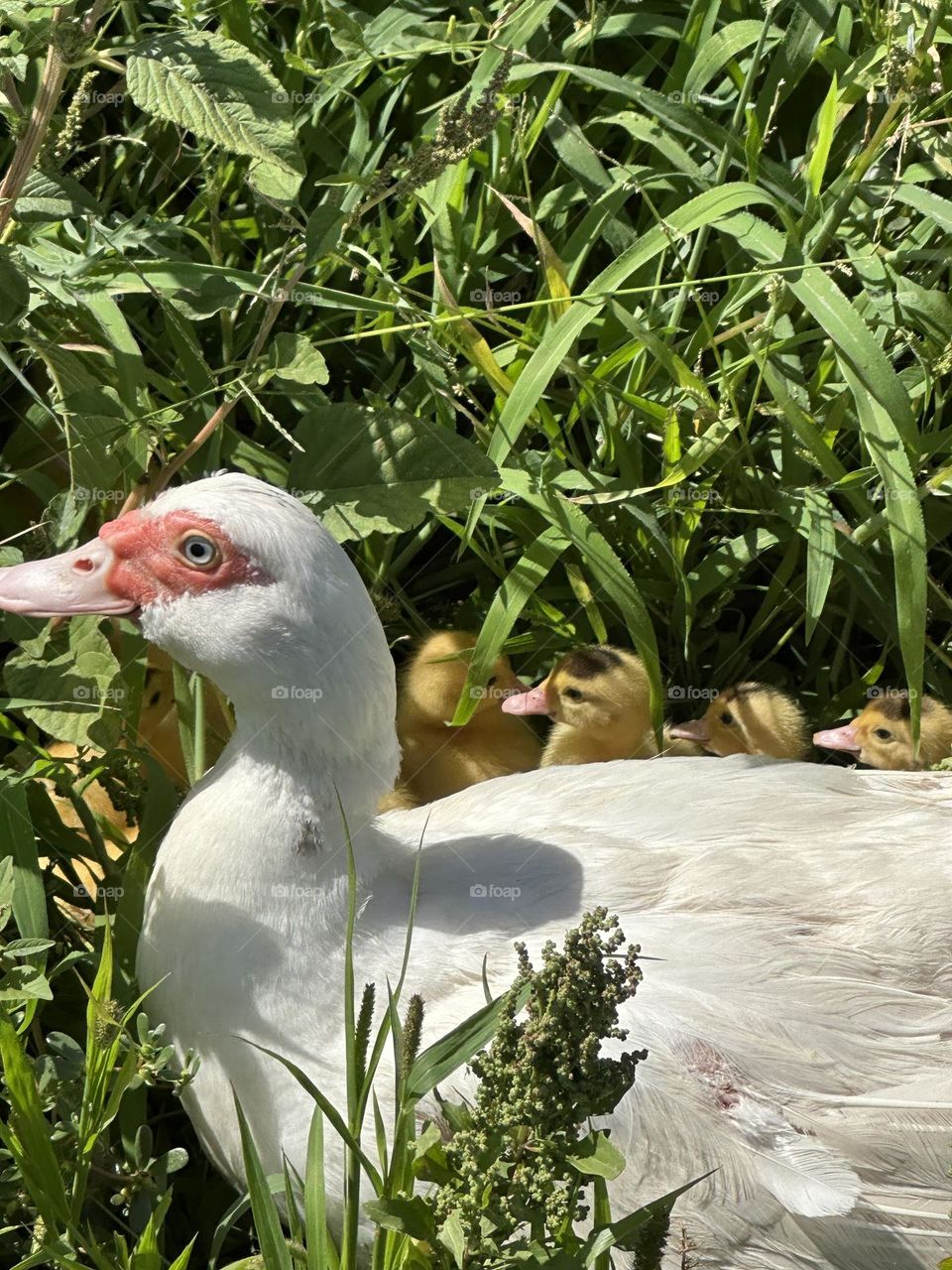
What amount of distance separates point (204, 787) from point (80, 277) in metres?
1.04

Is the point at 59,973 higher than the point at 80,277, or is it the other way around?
the point at 80,277

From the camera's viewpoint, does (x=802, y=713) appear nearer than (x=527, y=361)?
No

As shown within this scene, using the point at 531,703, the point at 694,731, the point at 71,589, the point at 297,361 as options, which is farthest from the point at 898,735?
the point at 71,589

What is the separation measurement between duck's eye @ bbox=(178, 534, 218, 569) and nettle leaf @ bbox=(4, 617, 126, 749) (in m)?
0.43

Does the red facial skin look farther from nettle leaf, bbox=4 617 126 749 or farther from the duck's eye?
nettle leaf, bbox=4 617 126 749

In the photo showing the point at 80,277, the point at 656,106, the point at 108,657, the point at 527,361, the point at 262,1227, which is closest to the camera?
the point at 262,1227

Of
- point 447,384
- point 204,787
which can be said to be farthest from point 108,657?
point 447,384

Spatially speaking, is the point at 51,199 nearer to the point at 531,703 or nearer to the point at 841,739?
the point at 531,703

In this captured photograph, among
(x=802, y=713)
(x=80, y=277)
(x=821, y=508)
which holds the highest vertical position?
(x=80, y=277)

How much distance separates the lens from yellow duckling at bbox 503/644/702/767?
3.28 metres

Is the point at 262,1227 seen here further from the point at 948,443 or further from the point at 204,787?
the point at 948,443

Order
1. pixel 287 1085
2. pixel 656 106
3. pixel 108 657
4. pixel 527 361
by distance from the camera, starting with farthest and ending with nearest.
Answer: pixel 656 106 → pixel 527 361 → pixel 108 657 → pixel 287 1085

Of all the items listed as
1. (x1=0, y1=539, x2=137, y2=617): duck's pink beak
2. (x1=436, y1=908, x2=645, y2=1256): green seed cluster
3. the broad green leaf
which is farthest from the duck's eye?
the broad green leaf

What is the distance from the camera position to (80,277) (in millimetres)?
2951
